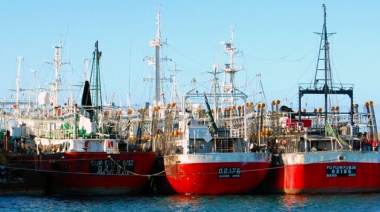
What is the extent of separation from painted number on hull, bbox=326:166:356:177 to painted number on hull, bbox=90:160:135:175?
39.9ft

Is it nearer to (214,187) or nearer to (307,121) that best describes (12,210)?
(214,187)

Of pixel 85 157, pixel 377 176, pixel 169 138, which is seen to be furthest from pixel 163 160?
pixel 377 176

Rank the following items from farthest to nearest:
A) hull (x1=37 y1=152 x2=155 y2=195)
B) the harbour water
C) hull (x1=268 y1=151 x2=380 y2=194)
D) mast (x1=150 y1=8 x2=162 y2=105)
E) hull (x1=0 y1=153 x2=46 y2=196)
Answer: mast (x1=150 y1=8 x2=162 y2=105), hull (x1=0 y1=153 x2=46 y2=196), hull (x1=37 y1=152 x2=155 y2=195), hull (x1=268 y1=151 x2=380 y2=194), the harbour water

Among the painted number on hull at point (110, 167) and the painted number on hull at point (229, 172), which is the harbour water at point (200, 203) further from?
the painted number on hull at point (110, 167)

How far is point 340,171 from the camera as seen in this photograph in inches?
1982

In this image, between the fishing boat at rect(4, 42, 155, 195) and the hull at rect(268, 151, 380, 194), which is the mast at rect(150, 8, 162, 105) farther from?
the hull at rect(268, 151, 380, 194)

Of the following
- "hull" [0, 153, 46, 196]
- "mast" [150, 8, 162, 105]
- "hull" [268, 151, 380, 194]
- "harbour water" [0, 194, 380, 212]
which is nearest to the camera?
"harbour water" [0, 194, 380, 212]

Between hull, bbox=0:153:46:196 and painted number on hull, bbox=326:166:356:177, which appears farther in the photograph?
hull, bbox=0:153:46:196

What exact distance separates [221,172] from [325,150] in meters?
7.44

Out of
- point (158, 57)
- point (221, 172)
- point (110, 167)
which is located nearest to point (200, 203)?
point (221, 172)

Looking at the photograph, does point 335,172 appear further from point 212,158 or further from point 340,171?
point 212,158

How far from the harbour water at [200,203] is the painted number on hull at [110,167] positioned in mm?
1652

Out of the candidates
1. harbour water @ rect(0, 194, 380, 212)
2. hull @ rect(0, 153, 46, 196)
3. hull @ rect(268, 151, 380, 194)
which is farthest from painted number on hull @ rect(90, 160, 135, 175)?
hull @ rect(268, 151, 380, 194)

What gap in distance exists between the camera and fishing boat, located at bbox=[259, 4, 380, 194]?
165 feet
